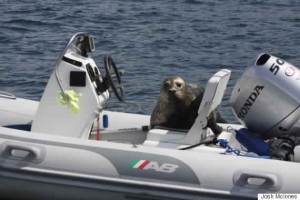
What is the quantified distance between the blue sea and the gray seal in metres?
2.17

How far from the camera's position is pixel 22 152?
530cm

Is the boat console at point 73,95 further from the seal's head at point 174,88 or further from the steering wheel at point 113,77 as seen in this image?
the seal's head at point 174,88

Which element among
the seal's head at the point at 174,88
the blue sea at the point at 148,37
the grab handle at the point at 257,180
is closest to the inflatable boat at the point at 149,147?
the grab handle at the point at 257,180

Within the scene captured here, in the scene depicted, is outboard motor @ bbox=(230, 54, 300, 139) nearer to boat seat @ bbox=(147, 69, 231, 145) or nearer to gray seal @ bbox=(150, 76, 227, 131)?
boat seat @ bbox=(147, 69, 231, 145)

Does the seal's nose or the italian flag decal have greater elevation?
the seal's nose

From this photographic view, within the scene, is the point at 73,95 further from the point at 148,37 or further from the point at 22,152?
the point at 148,37

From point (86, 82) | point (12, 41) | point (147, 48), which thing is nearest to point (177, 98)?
point (86, 82)

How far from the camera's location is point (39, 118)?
5664mm

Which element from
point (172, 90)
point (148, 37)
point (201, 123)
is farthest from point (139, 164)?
point (148, 37)

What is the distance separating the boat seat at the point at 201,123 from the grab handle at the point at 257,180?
1.93 ft

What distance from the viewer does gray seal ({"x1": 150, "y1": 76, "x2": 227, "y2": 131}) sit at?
5.59 meters

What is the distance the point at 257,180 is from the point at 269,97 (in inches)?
24.9

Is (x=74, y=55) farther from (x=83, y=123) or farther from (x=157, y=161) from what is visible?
(x=157, y=161)

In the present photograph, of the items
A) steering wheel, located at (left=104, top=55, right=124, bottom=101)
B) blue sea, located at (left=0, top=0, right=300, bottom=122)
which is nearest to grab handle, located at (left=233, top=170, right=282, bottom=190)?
steering wheel, located at (left=104, top=55, right=124, bottom=101)
